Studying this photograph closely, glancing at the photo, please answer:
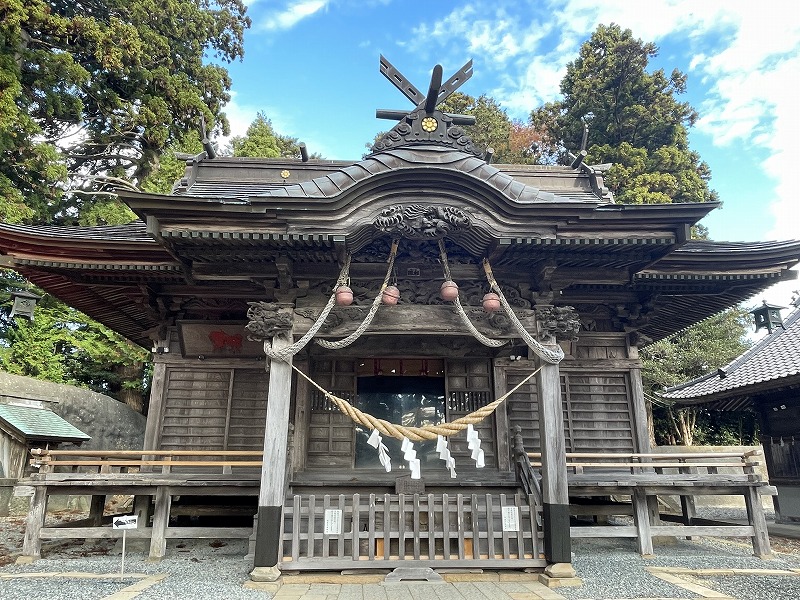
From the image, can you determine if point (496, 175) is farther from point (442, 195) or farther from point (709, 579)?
point (709, 579)

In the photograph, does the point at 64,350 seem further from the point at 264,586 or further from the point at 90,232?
the point at 264,586

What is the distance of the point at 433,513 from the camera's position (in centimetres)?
590

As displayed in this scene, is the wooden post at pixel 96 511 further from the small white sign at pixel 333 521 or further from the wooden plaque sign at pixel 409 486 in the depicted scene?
the wooden plaque sign at pixel 409 486

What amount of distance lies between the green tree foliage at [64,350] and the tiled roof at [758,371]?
56.9 ft

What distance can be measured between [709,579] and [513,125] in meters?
27.3

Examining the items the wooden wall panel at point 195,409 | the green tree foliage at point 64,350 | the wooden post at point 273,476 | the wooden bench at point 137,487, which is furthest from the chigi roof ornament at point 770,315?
the green tree foliage at point 64,350

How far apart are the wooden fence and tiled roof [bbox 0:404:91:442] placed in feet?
25.4

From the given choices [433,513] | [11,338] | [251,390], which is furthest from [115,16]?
[433,513]

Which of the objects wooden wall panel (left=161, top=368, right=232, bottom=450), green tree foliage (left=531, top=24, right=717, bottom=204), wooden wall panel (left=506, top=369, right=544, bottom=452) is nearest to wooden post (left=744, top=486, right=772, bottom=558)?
wooden wall panel (left=506, top=369, right=544, bottom=452)

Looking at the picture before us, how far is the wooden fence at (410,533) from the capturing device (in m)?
5.70

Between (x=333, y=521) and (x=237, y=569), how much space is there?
64.7 inches

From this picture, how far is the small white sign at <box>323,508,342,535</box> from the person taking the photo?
5.77 metres

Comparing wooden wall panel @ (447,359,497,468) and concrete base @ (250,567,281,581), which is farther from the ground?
wooden wall panel @ (447,359,497,468)

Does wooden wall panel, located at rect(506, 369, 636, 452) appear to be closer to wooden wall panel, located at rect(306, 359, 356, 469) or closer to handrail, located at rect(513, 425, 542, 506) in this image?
handrail, located at rect(513, 425, 542, 506)
